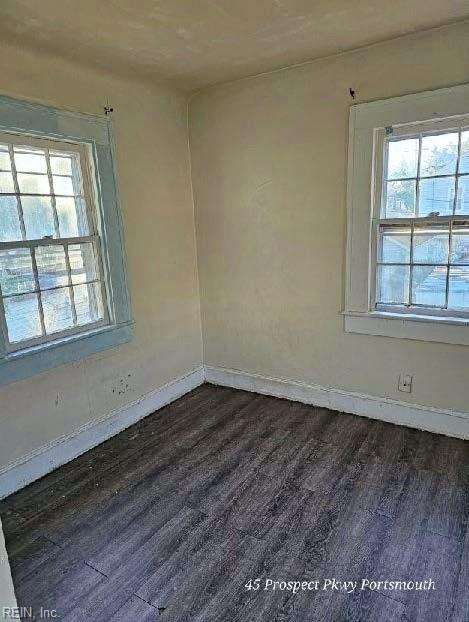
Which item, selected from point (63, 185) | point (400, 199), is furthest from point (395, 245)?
point (63, 185)

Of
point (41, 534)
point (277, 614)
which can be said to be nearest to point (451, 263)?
point (277, 614)

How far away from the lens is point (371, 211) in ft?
9.14

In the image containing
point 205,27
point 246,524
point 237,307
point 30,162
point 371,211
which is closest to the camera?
point 246,524

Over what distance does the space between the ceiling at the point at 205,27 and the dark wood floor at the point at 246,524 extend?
2.57 metres

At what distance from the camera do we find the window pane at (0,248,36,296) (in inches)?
92.4

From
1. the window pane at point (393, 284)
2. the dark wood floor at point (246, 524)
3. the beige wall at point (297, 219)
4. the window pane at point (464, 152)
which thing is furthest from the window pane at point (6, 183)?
the window pane at point (464, 152)

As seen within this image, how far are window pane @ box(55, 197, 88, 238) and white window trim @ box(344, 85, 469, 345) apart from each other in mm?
1866

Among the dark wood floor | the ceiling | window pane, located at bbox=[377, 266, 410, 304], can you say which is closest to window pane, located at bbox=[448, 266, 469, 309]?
window pane, located at bbox=[377, 266, 410, 304]

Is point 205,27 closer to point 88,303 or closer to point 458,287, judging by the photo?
point 88,303

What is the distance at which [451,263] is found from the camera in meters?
2.61

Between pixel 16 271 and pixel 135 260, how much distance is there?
2.95 feet

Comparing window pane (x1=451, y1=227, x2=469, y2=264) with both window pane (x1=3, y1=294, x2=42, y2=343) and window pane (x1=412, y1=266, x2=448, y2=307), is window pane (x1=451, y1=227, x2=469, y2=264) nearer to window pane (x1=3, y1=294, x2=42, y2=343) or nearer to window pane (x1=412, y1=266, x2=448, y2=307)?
window pane (x1=412, y1=266, x2=448, y2=307)

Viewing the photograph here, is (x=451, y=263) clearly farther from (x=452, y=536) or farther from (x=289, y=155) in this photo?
(x=452, y=536)

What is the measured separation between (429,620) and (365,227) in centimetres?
220
